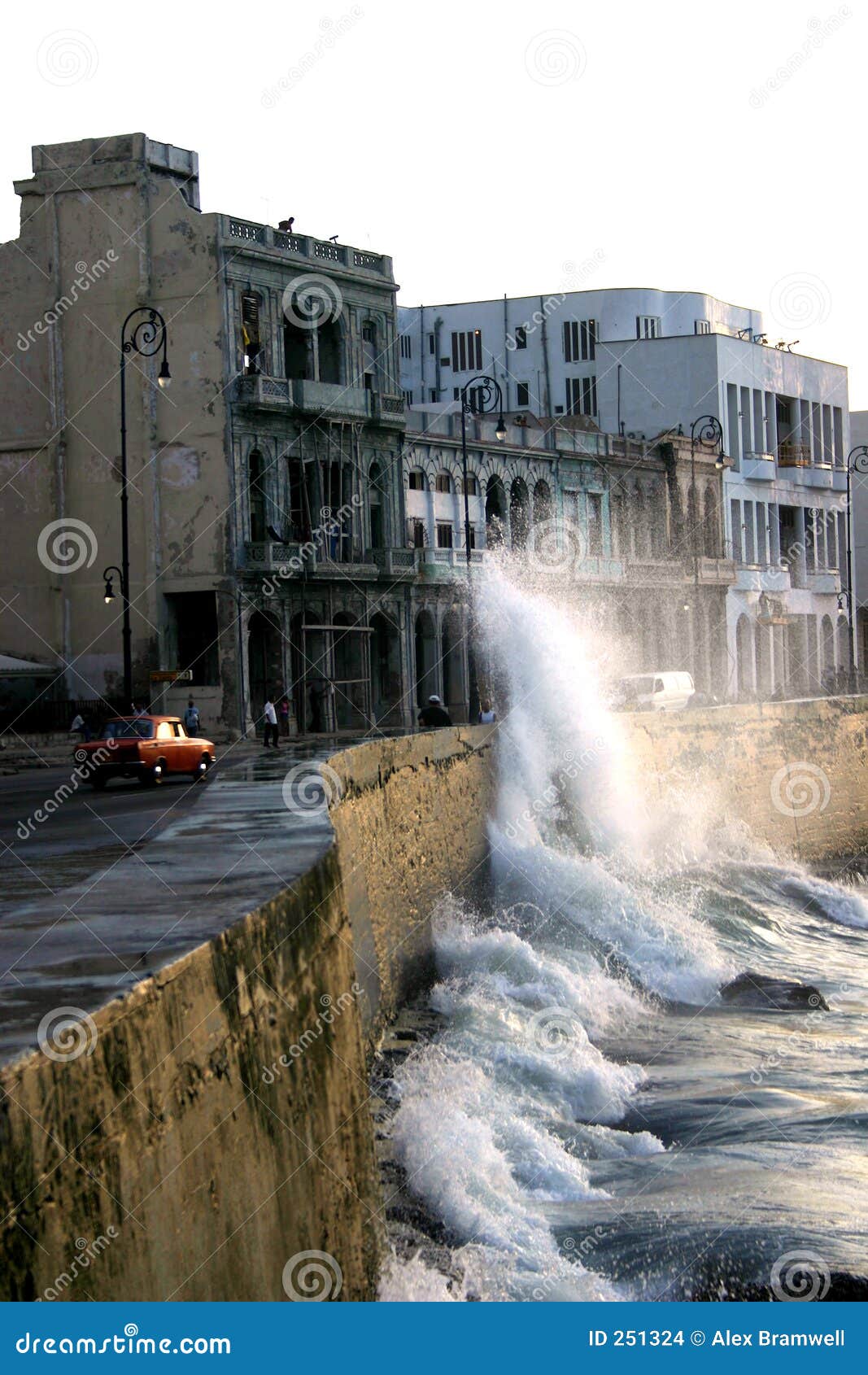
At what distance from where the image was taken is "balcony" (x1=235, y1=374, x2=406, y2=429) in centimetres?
4391

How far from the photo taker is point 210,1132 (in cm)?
542

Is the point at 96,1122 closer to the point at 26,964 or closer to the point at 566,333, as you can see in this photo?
the point at 26,964

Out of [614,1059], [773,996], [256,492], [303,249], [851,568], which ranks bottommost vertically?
[773,996]

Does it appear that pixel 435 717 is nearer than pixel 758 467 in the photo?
Yes

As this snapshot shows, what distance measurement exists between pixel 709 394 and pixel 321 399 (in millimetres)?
25472

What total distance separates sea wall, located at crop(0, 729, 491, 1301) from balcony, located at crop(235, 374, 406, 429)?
35.5 metres

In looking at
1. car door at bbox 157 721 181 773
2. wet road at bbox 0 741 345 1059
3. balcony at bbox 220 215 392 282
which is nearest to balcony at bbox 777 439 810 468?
balcony at bbox 220 215 392 282

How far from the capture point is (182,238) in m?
43.7

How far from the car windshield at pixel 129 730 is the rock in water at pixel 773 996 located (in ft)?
38.4

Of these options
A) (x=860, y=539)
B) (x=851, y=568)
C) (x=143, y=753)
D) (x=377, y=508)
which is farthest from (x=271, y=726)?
(x=860, y=539)

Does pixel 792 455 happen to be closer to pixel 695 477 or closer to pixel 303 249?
pixel 695 477

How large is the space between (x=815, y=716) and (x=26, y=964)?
96.0ft

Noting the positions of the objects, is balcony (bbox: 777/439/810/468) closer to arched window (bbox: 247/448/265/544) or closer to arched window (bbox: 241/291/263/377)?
arched window (bbox: 241/291/263/377)

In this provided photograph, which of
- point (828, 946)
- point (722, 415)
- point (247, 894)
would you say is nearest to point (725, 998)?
point (828, 946)
